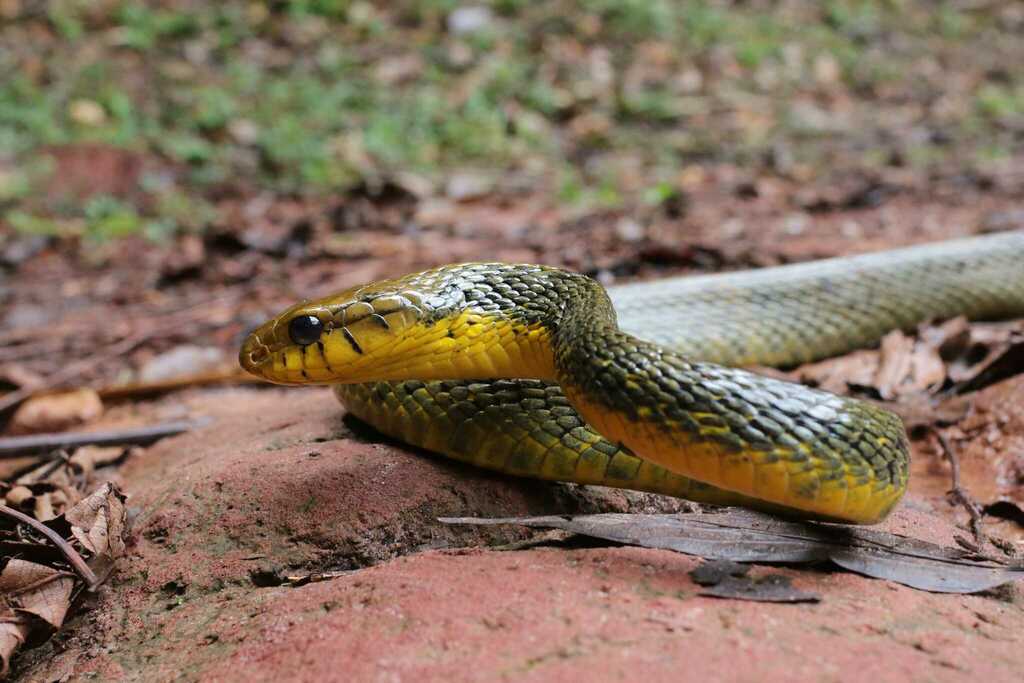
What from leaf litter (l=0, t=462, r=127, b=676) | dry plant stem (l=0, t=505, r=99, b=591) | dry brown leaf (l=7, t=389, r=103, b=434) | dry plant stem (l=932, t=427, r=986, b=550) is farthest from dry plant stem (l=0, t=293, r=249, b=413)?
dry plant stem (l=932, t=427, r=986, b=550)

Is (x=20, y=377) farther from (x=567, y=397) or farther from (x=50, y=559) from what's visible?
(x=567, y=397)

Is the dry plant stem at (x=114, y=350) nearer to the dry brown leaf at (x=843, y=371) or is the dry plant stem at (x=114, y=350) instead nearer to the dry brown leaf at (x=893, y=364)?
the dry brown leaf at (x=843, y=371)

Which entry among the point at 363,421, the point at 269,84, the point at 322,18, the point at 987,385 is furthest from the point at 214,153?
the point at 987,385

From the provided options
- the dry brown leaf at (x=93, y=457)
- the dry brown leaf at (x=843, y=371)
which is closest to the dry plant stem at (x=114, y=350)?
the dry brown leaf at (x=93, y=457)

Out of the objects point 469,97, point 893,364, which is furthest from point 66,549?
point 469,97

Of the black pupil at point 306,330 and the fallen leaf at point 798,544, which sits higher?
the black pupil at point 306,330

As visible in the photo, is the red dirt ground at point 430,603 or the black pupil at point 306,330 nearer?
the red dirt ground at point 430,603

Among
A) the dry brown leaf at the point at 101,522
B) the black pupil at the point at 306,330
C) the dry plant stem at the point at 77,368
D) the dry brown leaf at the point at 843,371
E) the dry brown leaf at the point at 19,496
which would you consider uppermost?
the black pupil at the point at 306,330
